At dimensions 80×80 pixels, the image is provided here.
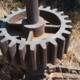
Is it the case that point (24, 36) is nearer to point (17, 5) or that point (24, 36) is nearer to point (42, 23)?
point (42, 23)

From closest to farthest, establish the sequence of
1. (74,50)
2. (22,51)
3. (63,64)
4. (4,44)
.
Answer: (22,51), (4,44), (63,64), (74,50)

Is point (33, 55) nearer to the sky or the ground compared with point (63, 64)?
nearer to the sky

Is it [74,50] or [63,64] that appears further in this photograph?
[74,50]

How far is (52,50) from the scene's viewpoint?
2.65 m

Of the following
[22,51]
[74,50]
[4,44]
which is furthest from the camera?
[74,50]

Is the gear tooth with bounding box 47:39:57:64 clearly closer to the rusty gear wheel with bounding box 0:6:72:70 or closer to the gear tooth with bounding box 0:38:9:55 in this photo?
the rusty gear wheel with bounding box 0:6:72:70

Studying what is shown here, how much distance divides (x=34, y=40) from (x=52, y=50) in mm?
209

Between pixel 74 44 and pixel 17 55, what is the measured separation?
1.53m

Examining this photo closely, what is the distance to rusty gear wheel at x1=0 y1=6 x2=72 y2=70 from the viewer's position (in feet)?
8.46

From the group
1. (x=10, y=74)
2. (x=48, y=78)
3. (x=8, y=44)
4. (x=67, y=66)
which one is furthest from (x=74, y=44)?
(x=8, y=44)

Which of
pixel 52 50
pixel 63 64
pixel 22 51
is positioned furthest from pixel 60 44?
pixel 63 64

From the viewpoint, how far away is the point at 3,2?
16.7 ft

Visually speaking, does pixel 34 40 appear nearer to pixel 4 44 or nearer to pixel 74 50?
pixel 4 44

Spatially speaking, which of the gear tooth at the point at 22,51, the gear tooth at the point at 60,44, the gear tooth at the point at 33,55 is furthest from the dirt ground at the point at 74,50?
the gear tooth at the point at 22,51
